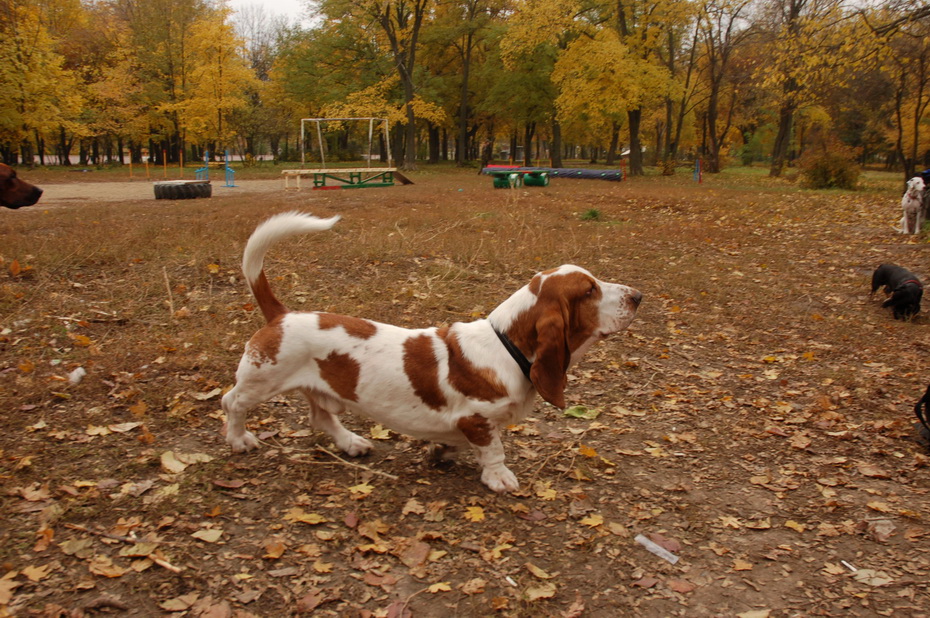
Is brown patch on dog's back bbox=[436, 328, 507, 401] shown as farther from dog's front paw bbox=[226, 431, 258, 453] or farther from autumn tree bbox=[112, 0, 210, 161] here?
autumn tree bbox=[112, 0, 210, 161]

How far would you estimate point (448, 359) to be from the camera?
3.67 m

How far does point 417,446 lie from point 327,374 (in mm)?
1020

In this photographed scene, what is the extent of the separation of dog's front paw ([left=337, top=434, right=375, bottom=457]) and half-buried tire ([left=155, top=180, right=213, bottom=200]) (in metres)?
16.3

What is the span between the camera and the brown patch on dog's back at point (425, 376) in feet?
11.9

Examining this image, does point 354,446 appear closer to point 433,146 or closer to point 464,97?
point 464,97

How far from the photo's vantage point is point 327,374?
375 centimetres

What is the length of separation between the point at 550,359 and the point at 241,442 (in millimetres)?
2149

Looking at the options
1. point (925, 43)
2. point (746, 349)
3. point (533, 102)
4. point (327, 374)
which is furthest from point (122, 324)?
point (533, 102)

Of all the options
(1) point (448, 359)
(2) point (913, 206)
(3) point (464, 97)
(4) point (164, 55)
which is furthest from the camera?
(3) point (464, 97)

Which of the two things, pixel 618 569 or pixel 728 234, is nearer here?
pixel 618 569

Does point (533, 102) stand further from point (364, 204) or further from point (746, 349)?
point (746, 349)

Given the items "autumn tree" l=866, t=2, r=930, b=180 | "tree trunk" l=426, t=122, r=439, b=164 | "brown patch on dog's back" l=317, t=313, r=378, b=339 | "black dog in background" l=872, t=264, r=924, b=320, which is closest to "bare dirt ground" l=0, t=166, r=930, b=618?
"black dog in background" l=872, t=264, r=924, b=320

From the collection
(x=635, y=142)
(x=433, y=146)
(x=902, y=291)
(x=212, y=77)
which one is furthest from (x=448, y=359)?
(x=433, y=146)

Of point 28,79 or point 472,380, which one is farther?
point 28,79
